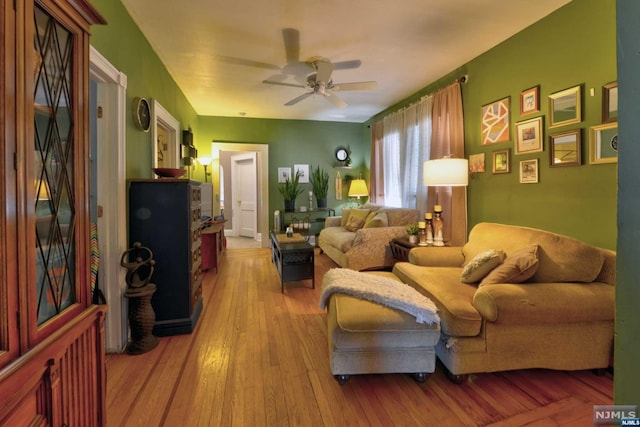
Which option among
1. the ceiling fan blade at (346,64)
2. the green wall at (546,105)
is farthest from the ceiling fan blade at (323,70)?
the green wall at (546,105)

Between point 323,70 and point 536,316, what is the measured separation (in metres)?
2.82

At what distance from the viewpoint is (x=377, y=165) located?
5.60m

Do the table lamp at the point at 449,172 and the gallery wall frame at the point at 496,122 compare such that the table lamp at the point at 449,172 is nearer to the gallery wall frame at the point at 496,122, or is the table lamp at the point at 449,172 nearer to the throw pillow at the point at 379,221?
the gallery wall frame at the point at 496,122

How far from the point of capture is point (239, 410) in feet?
5.41

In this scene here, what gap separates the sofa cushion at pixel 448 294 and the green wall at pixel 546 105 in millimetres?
898

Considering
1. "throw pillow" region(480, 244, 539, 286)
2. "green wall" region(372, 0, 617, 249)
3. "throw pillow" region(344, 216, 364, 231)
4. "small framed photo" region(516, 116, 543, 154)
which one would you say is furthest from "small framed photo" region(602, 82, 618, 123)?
"throw pillow" region(344, 216, 364, 231)

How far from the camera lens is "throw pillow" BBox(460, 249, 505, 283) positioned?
2.19 meters

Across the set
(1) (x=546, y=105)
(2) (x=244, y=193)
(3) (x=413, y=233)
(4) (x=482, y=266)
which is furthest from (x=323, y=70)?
(2) (x=244, y=193)

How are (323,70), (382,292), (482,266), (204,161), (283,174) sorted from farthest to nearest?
(283,174)
(204,161)
(323,70)
(482,266)
(382,292)

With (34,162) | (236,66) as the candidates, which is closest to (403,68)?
(236,66)

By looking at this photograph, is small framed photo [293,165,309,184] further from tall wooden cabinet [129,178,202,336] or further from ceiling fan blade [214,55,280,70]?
tall wooden cabinet [129,178,202,336]

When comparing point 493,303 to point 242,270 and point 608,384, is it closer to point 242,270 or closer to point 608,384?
point 608,384

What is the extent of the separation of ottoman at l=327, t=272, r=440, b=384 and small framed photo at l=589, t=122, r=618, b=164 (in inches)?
66.7

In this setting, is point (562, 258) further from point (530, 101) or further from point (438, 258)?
point (530, 101)
